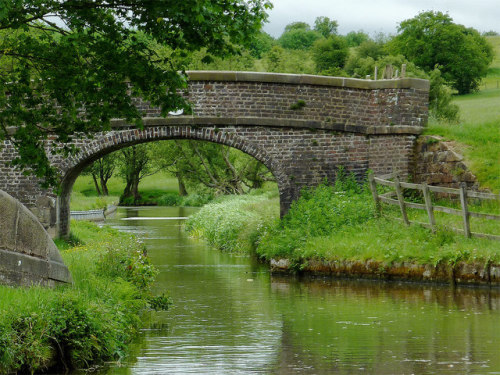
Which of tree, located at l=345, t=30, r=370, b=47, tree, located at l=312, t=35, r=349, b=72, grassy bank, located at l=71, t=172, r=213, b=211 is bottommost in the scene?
grassy bank, located at l=71, t=172, r=213, b=211

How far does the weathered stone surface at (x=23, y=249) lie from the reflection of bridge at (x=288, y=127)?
1132cm

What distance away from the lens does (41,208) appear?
23.0 metres

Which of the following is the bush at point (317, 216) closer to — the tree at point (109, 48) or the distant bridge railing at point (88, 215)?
the tree at point (109, 48)

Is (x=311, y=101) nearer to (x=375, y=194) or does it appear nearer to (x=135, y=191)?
(x=375, y=194)

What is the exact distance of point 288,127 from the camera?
23141mm

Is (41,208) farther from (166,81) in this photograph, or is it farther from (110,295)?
(110,295)

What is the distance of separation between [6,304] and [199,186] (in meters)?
54.2

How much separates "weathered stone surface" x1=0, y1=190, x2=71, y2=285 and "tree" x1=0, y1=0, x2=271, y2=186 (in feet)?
11.8

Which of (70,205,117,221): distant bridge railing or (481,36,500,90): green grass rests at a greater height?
(481,36,500,90): green grass

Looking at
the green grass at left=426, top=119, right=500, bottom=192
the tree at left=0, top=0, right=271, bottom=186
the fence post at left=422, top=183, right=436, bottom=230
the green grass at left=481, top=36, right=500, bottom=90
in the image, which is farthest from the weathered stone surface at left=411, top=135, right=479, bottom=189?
the green grass at left=481, top=36, right=500, bottom=90

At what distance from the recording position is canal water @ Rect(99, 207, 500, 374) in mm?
10414

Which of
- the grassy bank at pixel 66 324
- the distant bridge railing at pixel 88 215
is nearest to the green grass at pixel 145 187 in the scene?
the distant bridge railing at pixel 88 215

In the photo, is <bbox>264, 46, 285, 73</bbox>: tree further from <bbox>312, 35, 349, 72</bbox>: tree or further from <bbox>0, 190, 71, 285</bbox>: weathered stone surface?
<bbox>0, 190, 71, 285</bbox>: weathered stone surface

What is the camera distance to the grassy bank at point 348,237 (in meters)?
17.9
